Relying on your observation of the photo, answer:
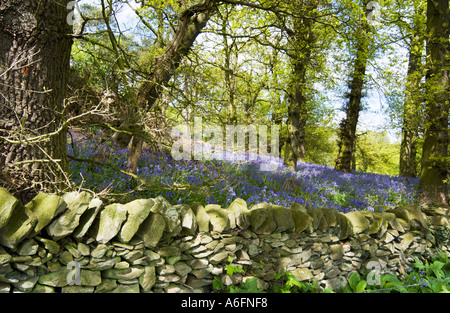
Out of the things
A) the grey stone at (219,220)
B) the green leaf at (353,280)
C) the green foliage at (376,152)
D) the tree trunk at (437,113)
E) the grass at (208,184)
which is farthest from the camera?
the green foliage at (376,152)

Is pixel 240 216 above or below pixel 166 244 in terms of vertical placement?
above

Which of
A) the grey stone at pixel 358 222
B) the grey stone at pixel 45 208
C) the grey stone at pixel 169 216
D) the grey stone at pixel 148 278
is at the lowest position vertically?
the grey stone at pixel 148 278

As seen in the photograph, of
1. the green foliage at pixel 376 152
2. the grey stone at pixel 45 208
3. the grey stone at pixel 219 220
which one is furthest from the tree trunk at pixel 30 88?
the green foliage at pixel 376 152

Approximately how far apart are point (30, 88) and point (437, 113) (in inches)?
321

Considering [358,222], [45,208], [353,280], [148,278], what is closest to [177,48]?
[45,208]

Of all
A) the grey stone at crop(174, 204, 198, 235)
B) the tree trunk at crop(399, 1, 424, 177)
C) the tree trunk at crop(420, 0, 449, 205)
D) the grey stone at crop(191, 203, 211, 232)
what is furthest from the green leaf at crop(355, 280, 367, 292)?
the tree trunk at crop(399, 1, 424, 177)

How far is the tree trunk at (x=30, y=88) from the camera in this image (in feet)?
9.42

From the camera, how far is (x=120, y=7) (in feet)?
11.9

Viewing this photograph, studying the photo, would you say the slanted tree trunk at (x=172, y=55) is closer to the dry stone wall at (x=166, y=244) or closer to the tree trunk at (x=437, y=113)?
the dry stone wall at (x=166, y=244)

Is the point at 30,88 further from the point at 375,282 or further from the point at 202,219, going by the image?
the point at 375,282

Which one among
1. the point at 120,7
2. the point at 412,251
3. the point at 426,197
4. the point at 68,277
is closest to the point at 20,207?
the point at 68,277

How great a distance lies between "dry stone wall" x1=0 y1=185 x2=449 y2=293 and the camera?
7.45ft

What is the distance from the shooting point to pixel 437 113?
6730 millimetres

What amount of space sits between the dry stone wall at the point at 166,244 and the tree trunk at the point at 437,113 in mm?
3806
